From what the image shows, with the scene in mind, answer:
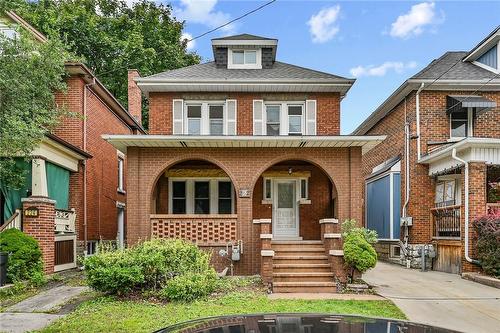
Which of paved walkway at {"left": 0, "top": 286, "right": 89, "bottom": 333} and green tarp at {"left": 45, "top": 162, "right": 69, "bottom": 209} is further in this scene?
green tarp at {"left": 45, "top": 162, "right": 69, "bottom": 209}

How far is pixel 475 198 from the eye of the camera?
13148mm

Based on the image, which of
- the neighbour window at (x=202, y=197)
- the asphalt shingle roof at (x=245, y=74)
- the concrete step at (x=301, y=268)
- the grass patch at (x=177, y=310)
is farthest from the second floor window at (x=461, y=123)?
the grass patch at (x=177, y=310)

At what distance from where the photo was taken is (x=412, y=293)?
34.7 ft

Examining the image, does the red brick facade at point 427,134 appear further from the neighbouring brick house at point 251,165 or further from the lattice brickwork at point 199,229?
the lattice brickwork at point 199,229

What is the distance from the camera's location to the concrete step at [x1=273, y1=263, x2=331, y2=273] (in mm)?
11352

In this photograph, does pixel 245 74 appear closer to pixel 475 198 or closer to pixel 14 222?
pixel 475 198

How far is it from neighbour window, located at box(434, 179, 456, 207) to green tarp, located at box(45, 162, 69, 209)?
12.3 m

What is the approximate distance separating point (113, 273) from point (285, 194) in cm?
747

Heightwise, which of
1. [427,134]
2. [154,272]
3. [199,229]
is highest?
[427,134]

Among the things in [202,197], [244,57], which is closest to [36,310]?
[202,197]

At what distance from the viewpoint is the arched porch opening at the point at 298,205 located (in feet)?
50.5

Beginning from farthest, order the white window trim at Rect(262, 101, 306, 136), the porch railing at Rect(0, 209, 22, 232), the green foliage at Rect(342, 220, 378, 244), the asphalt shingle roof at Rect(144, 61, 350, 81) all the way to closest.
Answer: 1. the white window trim at Rect(262, 101, 306, 136)
2. the asphalt shingle roof at Rect(144, 61, 350, 81)
3. the porch railing at Rect(0, 209, 22, 232)
4. the green foliage at Rect(342, 220, 378, 244)

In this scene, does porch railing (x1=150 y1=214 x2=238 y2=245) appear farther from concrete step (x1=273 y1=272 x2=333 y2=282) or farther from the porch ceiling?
concrete step (x1=273 y1=272 x2=333 y2=282)

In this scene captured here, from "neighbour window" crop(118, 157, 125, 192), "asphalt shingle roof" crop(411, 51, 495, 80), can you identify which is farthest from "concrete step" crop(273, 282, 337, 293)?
"neighbour window" crop(118, 157, 125, 192)
